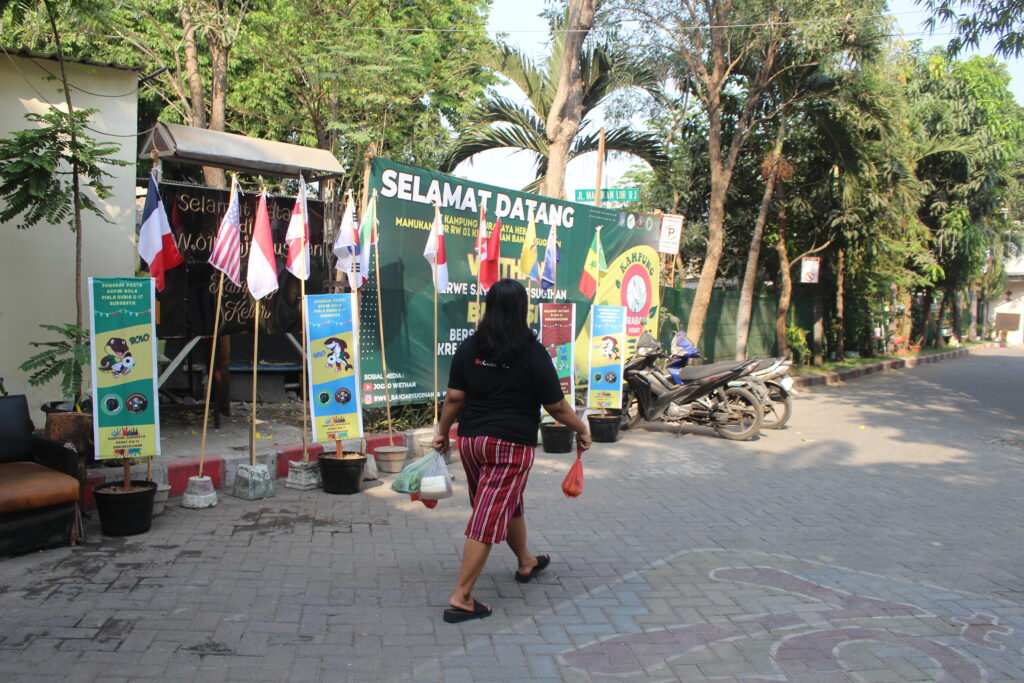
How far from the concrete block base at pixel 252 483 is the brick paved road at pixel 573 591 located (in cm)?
12

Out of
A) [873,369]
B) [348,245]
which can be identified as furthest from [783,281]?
[348,245]

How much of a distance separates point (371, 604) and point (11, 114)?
18.8 feet

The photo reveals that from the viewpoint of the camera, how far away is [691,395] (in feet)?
33.7

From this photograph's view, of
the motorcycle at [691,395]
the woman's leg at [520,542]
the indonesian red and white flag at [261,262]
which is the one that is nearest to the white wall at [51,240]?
the indonesian red and white flag at [261,262]

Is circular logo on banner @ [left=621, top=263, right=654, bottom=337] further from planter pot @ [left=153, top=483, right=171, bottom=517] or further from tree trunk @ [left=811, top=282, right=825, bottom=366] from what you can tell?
tree trunk @ [left=811, top=282, right=825, bottom=366]

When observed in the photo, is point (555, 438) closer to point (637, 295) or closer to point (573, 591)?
point (573, 591)

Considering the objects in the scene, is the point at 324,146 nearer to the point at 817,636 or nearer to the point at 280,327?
the point at 280,327

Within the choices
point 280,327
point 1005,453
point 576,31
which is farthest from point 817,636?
point 576,31

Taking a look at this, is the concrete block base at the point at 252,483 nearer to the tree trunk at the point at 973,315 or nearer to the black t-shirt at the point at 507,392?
the black t-shirt at the point at 507,392

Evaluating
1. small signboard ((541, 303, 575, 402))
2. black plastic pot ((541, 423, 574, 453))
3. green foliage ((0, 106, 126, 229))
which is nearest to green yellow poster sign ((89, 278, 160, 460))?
green foliage ((0, 106, 126, 229))

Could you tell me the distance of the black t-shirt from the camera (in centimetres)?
426

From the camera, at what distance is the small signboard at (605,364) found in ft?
32.2

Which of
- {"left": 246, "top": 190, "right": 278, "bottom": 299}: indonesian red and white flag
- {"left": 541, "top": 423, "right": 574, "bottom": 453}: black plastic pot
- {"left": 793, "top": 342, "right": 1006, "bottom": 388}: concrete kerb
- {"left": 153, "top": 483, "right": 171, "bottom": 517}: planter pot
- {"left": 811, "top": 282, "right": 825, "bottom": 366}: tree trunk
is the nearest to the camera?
{"left": 153, "top": 483, "right": 171, "bottom": 517}: planter pot

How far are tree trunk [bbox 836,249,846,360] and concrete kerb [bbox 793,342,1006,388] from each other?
3.71ft
